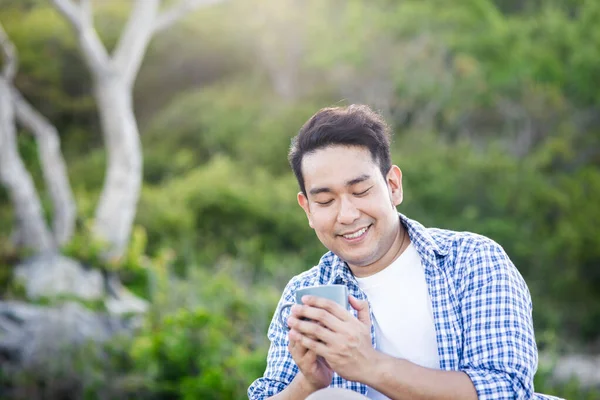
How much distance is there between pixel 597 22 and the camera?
11.6m

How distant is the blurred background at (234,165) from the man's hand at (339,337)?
2412 mm

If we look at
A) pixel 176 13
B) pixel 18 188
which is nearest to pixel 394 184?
pixel 18 188

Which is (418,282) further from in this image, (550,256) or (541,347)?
(550,256)

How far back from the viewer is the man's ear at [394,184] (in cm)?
212

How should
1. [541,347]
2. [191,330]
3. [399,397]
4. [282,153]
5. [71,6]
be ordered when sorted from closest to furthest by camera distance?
[399,397] < [191,330] < [541,347] < [71,6] < [282,153]

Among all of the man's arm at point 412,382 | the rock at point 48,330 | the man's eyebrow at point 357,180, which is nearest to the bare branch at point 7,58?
the rock at point 48,330

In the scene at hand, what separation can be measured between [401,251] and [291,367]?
0.42m

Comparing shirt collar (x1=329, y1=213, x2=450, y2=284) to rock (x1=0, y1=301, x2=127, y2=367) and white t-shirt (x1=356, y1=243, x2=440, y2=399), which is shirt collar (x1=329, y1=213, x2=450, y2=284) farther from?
rock (x1=0, y1=301, x2=127, y2=367)

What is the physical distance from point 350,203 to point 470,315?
40 cm

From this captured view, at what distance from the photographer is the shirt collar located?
205 centimetres

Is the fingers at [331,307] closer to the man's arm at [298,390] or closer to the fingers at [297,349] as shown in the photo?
the fingers at [297,349]

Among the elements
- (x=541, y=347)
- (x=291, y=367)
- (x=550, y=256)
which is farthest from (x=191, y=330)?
(x=550, y=256)

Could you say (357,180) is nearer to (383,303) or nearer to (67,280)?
(383,303)

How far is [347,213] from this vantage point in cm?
200
